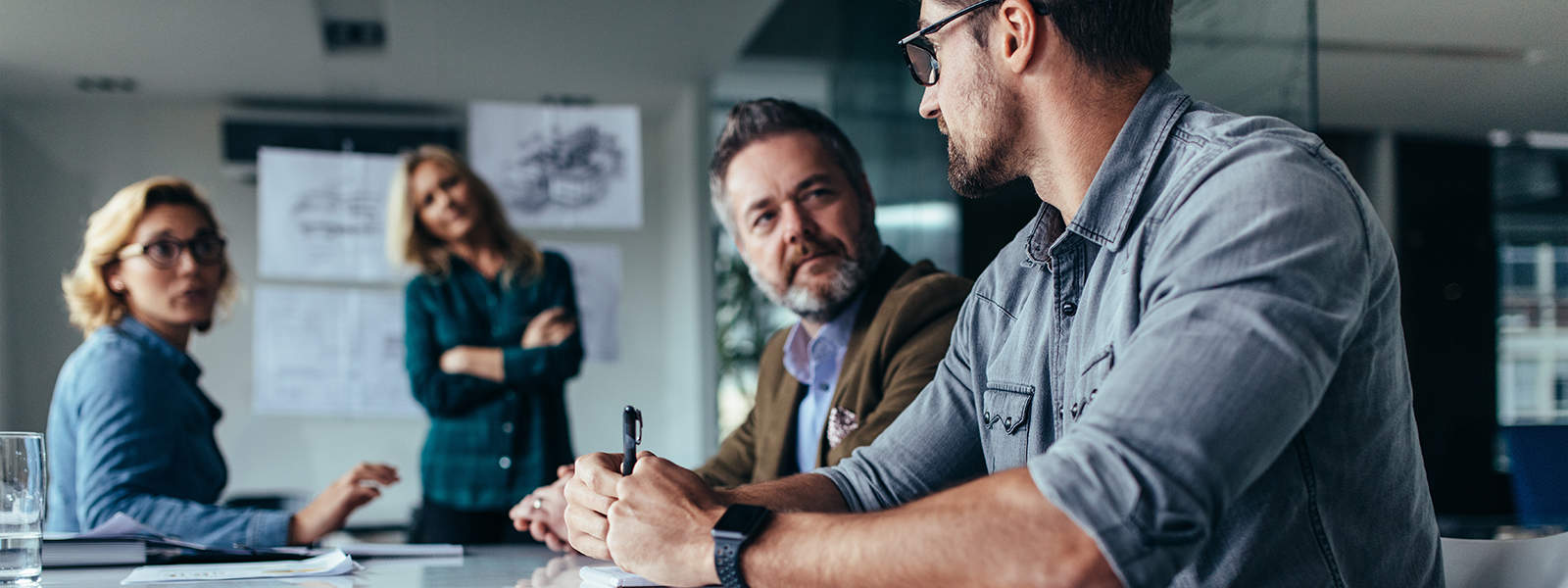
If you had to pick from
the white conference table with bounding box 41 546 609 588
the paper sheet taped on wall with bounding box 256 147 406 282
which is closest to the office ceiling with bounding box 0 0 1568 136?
the paper sheet taped on wall with bounding box 256 147 406 282

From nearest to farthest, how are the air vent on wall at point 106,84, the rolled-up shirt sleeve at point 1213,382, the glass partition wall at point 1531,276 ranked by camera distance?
the rolled-up shirt sleeve at point 1213,382 → the air vent on wall at point 106,84 → the glass partition wall at point 1531,276

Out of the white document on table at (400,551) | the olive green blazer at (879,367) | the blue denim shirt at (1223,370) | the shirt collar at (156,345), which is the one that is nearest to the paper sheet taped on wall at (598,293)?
the shirt collar at (156,345)

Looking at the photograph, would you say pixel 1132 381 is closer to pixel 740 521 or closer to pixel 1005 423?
pixel 740 521

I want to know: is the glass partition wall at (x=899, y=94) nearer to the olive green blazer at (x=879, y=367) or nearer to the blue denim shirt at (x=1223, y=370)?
the olive green blazer at (x=879, y=367)

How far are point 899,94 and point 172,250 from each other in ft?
6.87

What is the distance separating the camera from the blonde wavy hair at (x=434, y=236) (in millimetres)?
3305

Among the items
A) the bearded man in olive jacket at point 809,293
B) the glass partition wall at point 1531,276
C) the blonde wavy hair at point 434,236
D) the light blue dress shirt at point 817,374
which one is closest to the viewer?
the bearded man in olive jacket at point 809,293

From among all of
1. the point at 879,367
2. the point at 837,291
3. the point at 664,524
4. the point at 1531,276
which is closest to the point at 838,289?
the point at 837,291

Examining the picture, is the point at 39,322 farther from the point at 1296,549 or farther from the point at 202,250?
the point at 1296,549

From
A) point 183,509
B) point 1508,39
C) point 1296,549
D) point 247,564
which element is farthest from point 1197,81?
point 1508,39

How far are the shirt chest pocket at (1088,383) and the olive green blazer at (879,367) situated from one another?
18.4 inches

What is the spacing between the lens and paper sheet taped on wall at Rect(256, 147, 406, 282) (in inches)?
136

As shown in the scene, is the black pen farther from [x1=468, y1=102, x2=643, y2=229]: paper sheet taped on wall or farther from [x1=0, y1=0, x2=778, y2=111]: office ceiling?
[x1=0, y1=0, x2=778, y2=111]: office ceiling

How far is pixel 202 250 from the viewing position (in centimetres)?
A: 253
